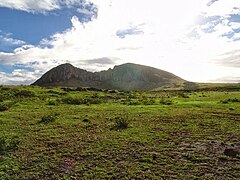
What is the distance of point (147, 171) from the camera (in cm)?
1332

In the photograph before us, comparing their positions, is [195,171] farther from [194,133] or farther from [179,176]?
[194,133]

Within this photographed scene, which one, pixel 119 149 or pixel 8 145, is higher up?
pixel 8 145

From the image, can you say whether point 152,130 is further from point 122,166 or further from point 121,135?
point 122,166

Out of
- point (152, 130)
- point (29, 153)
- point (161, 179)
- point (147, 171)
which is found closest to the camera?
point (161, 179)

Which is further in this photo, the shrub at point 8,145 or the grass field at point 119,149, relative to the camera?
the shrub at point 8,145

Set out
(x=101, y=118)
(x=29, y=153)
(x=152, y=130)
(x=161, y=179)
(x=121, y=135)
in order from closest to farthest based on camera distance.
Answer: (x=161, y=179) → (x=29, y=153) → (x=121, y=135) → (x=152, y=130) → (x=101, y=118)

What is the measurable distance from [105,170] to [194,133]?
10.5m

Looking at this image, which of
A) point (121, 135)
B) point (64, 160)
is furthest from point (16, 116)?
point (64, 160)

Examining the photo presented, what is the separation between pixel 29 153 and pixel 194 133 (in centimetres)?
1227

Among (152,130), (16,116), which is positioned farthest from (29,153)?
(16,116)

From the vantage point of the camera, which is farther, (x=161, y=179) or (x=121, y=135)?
(x=121, y=135)

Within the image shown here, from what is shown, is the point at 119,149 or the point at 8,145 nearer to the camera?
the point at 8,145

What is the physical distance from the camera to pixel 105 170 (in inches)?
531

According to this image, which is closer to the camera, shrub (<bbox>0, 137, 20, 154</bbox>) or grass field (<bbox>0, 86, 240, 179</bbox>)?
A: grass field (<bbox>0, 86, 240, 179</bbox>)
